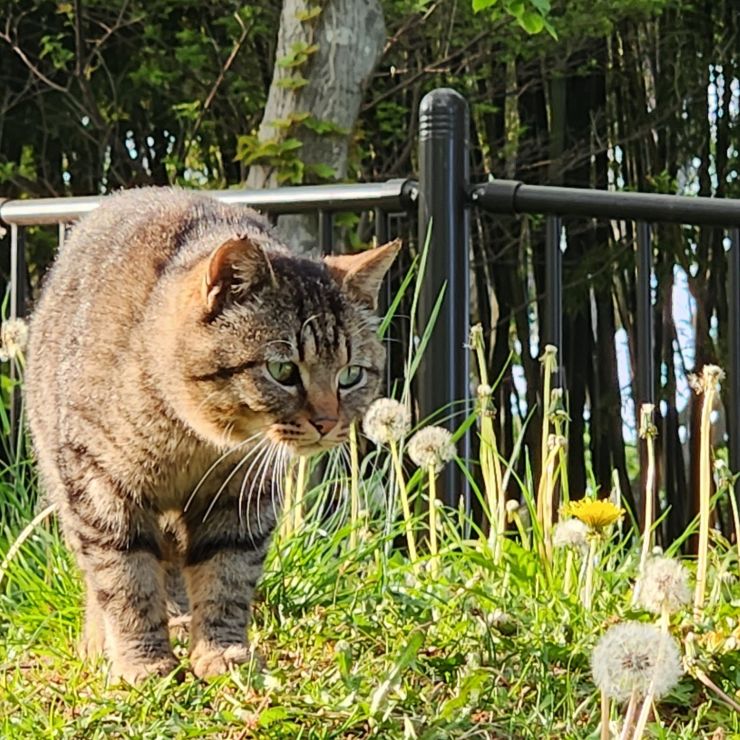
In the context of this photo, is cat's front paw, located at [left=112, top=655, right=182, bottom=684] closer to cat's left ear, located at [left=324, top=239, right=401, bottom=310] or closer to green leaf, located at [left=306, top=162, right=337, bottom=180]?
cat's left ear, located at [left=324, top=239, right=401, bottom=310]

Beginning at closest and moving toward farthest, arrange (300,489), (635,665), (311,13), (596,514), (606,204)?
(635,665) < (596,514) < (300,489) < (606,204) < (311,13)

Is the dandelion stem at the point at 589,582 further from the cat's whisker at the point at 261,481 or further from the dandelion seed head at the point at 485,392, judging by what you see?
the cat's whisker at the point at 261,481

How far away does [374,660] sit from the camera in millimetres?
2178

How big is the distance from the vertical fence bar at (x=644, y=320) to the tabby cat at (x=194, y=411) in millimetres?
967

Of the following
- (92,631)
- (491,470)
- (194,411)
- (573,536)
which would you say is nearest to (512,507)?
(491,470)

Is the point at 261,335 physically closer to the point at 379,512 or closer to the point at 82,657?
the point at 82,657

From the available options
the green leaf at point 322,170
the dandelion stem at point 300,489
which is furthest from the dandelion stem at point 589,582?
the green leaf at point 322,170

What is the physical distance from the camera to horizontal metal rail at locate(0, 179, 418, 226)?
131 inches

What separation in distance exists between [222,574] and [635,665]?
0.90 metres

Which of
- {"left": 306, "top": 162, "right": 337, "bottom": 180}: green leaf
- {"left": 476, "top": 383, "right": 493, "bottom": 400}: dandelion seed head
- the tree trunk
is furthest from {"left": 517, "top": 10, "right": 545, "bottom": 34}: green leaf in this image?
{"left": 306, "top": 162, "right": 337, "bottom": 180}: green leaf

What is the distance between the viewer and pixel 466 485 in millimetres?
3227

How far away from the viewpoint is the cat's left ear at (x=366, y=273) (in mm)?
2322

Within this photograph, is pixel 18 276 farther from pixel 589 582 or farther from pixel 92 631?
pixel 589 582

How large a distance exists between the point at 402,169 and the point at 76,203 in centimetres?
397
